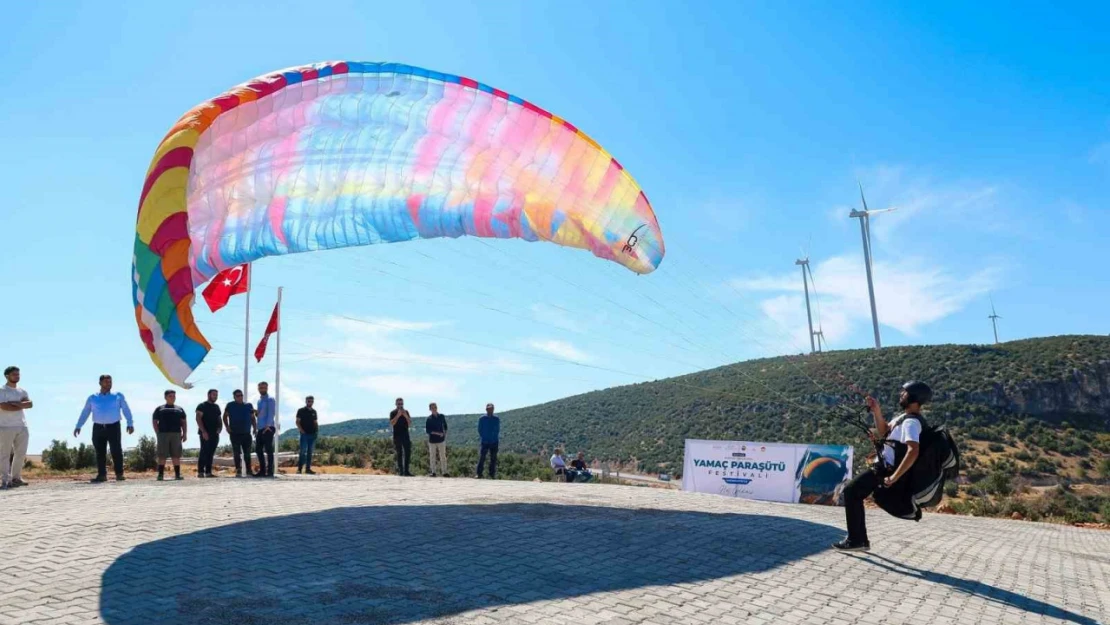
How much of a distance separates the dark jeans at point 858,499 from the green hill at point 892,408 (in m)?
28.4

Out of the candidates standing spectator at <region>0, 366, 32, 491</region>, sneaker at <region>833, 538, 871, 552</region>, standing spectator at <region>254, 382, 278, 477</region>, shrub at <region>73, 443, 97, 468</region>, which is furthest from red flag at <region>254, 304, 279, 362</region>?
sneaker at <region>833, 538, 871, 552</region>

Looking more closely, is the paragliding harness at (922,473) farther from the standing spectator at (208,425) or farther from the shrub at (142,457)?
the shrub at (142,457)

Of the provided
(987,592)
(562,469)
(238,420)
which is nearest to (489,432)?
(238,420)

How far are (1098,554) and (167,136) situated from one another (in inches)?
441

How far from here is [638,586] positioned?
600cm

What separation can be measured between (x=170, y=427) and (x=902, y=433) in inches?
439

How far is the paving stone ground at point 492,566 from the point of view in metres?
5.21

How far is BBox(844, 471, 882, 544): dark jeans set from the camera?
7.29 m

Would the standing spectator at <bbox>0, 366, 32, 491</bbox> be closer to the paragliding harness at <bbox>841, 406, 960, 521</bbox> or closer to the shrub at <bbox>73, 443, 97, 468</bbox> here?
the shrub at <bbox>73, 443, 97, 468</bbox>

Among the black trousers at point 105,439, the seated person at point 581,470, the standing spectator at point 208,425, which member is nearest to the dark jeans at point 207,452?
the standing spectator at point 208,425

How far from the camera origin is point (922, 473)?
23.0ft

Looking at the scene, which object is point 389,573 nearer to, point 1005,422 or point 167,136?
point 167,136

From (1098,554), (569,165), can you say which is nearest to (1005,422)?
(1098,554)

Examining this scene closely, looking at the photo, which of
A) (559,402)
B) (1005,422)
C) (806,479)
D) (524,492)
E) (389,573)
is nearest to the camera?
(389,573)
